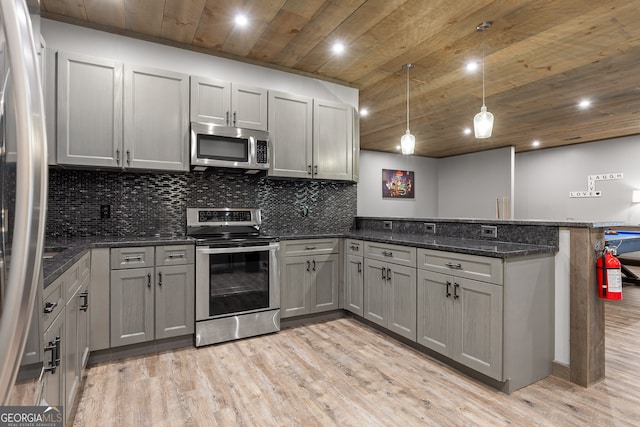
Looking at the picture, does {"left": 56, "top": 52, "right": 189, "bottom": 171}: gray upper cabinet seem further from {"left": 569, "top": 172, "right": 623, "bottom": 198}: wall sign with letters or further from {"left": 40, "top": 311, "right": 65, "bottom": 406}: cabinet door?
{"left": 569, "top": 172, "right": 623, "bottom": 198}: wall sign with letters

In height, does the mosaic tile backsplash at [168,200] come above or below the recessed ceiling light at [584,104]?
below

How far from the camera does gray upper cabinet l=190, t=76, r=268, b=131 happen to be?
3.08m

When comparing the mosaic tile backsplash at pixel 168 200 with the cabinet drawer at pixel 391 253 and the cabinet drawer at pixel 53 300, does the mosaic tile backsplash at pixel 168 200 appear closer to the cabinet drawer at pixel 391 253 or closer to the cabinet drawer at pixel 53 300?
the cabinet drawer at pixel 391 253

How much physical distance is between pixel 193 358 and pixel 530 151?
8.58 meters

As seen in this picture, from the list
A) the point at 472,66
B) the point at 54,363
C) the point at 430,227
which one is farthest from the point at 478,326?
the point at 472,66

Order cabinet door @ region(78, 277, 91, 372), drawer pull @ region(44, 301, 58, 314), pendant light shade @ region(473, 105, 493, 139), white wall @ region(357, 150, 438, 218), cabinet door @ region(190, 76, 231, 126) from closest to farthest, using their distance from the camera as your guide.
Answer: drawer pull @ region(44, 301, 58, 314)
cabinet door @ region(78, 277, 91, 372)
pendant light shade @ region(473, 105, 493, 139)
cabinet door @ region(190, 76, 231, 126)
white wall @ region(357, 150, 438, 218)

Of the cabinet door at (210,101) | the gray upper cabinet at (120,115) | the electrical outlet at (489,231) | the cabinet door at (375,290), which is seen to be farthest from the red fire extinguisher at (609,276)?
the gray upper cabinet at (120,115)

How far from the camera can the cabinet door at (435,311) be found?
2.39 metres

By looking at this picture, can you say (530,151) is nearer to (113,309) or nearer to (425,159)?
(425,159)

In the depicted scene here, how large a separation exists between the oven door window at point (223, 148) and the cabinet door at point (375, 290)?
60.6 inches

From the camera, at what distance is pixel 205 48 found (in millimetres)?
3266

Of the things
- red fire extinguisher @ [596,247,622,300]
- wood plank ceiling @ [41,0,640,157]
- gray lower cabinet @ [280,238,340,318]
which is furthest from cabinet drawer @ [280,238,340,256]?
red fire extinguisher @ [596,247,622,300]

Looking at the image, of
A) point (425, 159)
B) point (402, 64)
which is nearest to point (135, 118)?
point (402, 64)

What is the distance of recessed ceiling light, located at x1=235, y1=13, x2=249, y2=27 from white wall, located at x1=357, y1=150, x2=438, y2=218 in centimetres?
556
